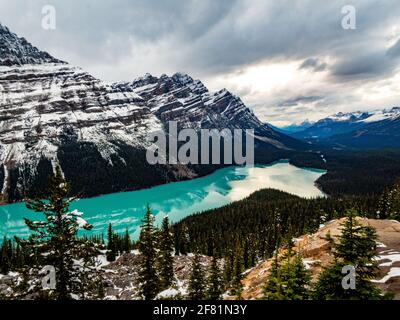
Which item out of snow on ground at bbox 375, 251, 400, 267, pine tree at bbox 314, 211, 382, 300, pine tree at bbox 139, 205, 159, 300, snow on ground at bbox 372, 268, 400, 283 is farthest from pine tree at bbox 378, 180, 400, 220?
pine tree at bbox 314, 211, 382, 300

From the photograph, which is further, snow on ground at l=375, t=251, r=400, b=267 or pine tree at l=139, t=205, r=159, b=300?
pine tree at l=139, t=205, r=159, b=300

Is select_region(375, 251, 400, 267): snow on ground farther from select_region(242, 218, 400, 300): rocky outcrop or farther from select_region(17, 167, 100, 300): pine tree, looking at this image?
select_region(17, 167, 100, 300): pine tree

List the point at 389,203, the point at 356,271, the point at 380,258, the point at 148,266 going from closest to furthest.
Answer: the point at 356,271 < the point at 380,258 < the point at 148,266 < the point at 389,203

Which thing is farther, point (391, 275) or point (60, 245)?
point (391, 275)

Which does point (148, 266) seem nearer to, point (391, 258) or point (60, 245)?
point (60, 245)

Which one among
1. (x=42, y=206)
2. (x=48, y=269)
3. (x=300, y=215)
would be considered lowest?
(x=300, y=215)

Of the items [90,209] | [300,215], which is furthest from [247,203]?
[90,209]

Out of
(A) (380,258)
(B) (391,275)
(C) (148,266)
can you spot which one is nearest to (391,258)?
(B) (391,275)

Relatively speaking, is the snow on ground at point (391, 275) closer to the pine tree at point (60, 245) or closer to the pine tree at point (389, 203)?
the pine tree at point (60, 245)

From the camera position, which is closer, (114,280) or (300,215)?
(114,280)

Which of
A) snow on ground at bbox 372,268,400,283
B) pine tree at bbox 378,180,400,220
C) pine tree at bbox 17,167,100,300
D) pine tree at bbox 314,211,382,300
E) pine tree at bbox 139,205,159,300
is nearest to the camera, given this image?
pine tree at bbox 314,211,382,300
